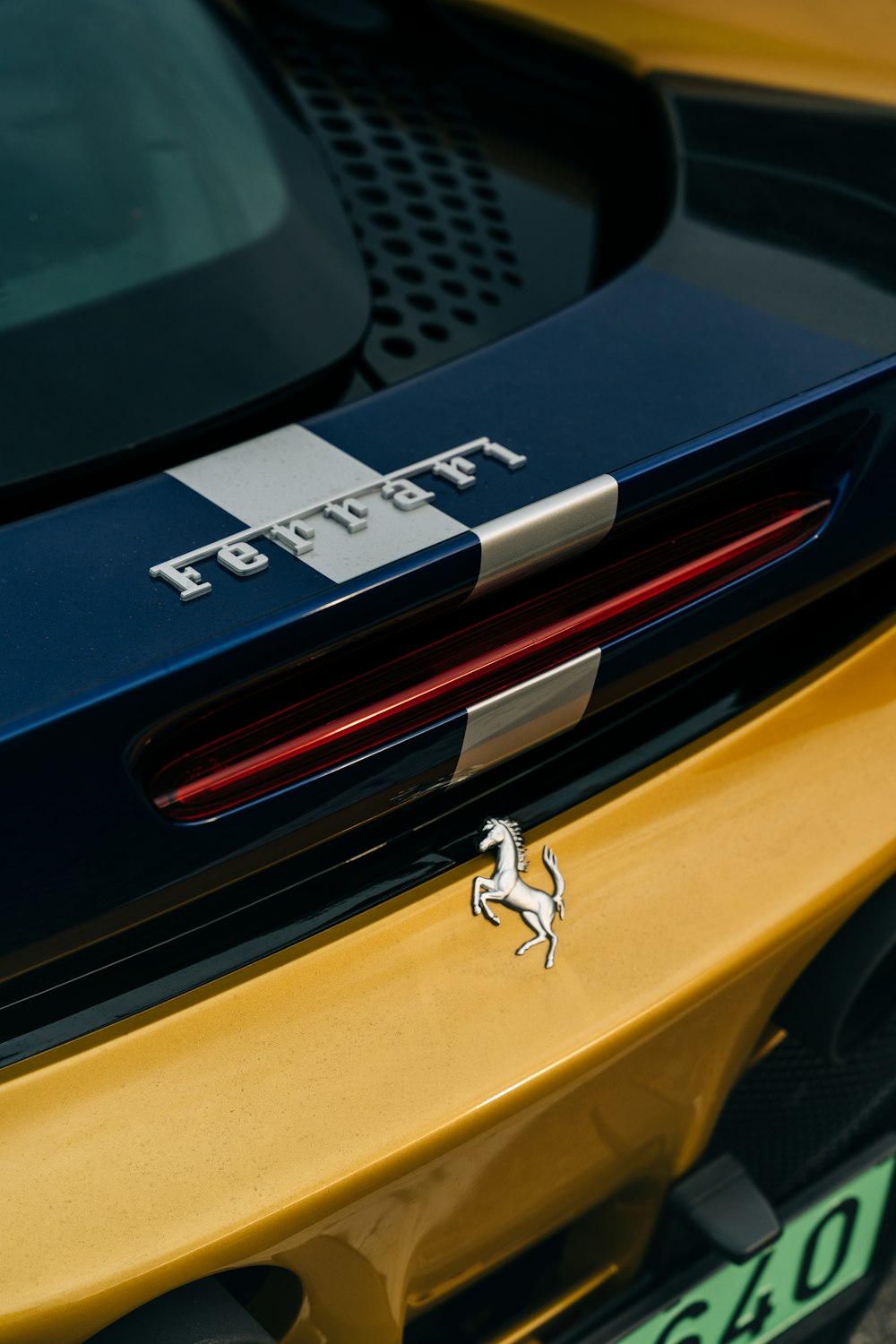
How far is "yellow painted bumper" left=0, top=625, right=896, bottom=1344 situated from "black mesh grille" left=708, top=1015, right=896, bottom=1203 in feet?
0.56

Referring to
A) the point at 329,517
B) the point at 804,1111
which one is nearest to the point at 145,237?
the point at 329,517

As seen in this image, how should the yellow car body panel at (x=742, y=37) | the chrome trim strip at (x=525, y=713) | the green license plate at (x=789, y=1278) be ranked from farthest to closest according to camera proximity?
the yellow car body panel at (x=742, y=37), the green license plate at (x=789, y=1278), the chrome trim strip at (x=525, y=713)

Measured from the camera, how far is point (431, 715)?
38.5 inches

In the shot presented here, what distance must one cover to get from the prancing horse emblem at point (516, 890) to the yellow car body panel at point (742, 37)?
3.26ft

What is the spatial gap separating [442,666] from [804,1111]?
818 mm

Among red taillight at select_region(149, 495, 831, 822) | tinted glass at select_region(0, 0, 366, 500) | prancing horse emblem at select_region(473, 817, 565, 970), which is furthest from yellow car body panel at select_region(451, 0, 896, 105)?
prancing horse emblem at select_region(473, 817, 565, 970)

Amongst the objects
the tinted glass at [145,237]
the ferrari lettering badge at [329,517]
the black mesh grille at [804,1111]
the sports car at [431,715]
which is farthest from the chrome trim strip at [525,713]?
the black mesh grille at [804,1111]

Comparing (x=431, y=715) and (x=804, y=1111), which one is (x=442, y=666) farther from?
(x=804, y=1111)

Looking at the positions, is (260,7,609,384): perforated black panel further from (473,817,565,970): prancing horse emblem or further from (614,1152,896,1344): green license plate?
(614,1152,896,1344): green license plate

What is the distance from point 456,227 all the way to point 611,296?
0.32 m

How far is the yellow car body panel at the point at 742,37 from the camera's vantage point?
1573mm

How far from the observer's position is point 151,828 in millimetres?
861

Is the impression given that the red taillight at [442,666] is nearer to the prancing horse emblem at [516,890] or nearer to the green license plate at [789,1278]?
the prancing horse emblem at [516,890]

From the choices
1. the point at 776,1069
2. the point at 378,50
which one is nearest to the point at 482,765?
the point at 776,1069
